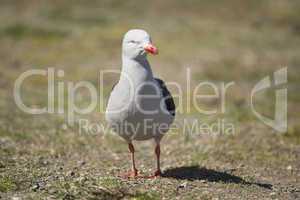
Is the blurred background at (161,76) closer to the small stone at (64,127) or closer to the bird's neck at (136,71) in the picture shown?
the small stone at (64,127)

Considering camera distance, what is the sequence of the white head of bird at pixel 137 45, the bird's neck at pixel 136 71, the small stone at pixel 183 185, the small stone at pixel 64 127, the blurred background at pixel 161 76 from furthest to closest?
1. the small stone at pixel 64 127
2. the blurred background at pixel 161 76
3. the small stone at pixel 183 185
4. the bird's neck at pixel 136 71
5. the white head of bird at pixel 137 45

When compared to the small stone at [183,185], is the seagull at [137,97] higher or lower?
higher

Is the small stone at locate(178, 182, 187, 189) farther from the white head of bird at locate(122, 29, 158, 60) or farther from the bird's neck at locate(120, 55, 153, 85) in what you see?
the white head of bird at locate(122, 29, 158, 60)

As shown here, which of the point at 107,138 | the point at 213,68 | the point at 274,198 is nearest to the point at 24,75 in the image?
the point at 213,68

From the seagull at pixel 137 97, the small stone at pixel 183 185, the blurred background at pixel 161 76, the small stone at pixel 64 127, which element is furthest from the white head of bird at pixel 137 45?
the small stone at pixel 64 127

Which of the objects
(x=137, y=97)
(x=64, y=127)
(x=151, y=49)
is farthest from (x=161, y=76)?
(x=151, y=49)

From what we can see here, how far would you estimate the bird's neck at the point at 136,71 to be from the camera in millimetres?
11281

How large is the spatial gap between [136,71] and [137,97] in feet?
1.68

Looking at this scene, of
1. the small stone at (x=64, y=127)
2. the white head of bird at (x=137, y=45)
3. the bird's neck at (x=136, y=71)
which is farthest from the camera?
the small stone at (x=64, y=127)

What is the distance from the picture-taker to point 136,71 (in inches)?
446

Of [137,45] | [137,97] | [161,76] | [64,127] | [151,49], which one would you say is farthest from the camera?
[161,76]

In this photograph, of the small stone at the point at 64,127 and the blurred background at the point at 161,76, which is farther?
the small stone at the point at 64,127

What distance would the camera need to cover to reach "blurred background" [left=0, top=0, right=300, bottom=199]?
12.0m

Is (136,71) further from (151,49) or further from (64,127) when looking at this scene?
(64,127)
